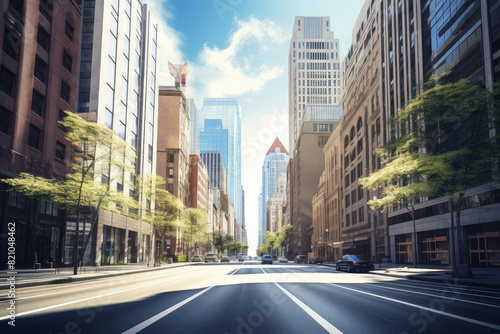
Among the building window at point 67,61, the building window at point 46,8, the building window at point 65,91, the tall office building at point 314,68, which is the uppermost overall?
the tall office building at point 314,68

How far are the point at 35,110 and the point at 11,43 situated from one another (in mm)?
5869

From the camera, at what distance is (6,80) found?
29.4 metres

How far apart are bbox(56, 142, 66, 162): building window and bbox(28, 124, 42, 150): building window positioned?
330 cm

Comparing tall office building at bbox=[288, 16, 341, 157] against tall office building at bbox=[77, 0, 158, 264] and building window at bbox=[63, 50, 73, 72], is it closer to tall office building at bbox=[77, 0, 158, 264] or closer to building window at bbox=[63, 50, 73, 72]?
tall office building at bbox=[77, 0, 158, 264]

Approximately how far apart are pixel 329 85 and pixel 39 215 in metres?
137

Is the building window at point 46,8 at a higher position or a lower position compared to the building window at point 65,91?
higher

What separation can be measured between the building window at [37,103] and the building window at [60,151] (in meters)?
3.89

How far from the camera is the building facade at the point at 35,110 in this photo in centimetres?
2903

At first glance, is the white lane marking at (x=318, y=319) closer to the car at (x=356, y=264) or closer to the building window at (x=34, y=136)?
the car at (x=356, y=264)

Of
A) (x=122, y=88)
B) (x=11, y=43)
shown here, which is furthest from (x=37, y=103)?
(x=122, y=88)

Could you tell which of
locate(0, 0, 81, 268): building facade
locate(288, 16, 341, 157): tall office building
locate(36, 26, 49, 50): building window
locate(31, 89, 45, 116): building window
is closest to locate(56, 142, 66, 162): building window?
locate(0, 0, 81, 268): building facade

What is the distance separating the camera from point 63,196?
1120 inches

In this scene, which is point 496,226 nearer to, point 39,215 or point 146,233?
point 39,215

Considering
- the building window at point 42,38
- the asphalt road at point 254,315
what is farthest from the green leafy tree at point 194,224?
the asphalt road at point 254,315
